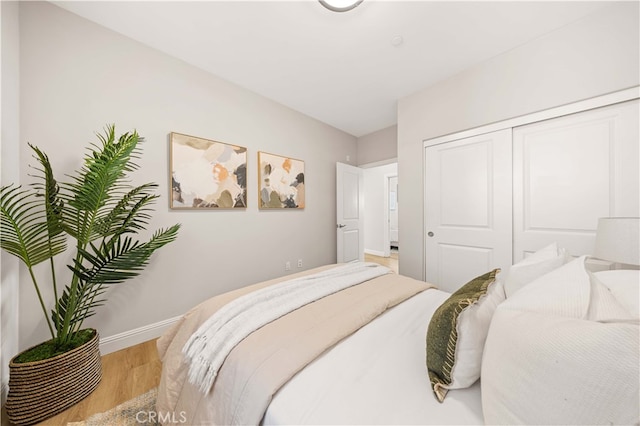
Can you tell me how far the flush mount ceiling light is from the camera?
1596 millimetres

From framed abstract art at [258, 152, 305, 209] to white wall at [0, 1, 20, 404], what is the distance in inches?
73.1

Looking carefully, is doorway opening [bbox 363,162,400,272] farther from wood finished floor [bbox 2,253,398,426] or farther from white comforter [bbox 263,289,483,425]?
white comforter [bbox 263,289,483,425]

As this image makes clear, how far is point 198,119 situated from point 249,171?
0.75 meters

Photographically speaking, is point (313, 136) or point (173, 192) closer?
point (173, 192)

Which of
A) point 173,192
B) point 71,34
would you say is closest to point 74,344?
point 173,192

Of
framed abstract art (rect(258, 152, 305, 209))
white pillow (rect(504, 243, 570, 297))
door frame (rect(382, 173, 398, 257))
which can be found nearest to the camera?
white pillow (rect(504, 243, 570, 297))

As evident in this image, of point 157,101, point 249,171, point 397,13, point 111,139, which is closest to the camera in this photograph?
point 111,139

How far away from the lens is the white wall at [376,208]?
581cm

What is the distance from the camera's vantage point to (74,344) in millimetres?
1467

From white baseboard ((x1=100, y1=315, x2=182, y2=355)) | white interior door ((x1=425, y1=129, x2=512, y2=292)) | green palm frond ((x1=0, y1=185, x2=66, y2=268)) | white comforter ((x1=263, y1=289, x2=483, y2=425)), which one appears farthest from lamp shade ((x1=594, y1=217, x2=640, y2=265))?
white baseboard ((x1=100, y1=315, x2=182, y2=355))

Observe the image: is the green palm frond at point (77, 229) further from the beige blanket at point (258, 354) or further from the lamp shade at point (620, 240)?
the lamp shade at point (620, 240)

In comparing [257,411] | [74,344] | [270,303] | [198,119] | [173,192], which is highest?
[198,119]

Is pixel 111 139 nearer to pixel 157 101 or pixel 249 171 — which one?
pixel 157 101

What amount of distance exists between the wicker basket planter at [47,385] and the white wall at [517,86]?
300 cm
